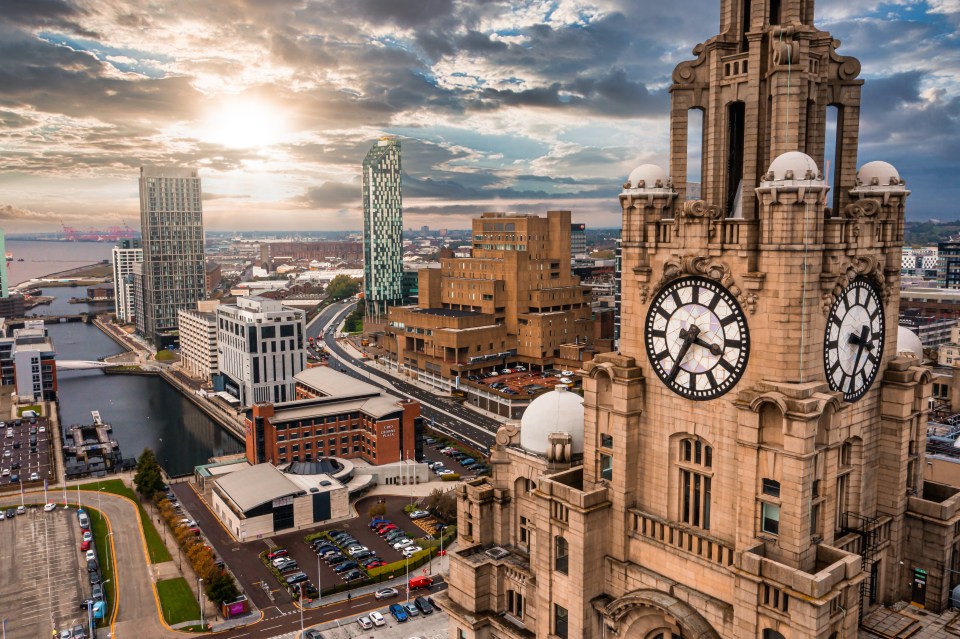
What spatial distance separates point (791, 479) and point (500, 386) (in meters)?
107

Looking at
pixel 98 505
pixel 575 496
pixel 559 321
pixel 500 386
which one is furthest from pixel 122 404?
pixel 575 496

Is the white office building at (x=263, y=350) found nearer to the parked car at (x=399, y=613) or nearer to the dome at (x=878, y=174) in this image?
the parked car at (x=399, y=613)

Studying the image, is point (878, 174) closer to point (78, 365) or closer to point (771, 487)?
point (771, 487)

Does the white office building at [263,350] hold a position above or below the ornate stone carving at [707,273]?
below

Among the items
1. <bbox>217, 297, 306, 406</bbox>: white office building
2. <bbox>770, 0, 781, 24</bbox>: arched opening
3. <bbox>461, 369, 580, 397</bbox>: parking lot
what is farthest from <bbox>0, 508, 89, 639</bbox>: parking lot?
<bbox>461, 369, 580, 397</bbox>: parking lot

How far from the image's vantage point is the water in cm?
11188

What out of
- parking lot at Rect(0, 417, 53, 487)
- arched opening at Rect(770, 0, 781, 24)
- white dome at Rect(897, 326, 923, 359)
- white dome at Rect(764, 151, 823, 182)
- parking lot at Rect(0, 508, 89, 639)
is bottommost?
parking lot at Rect(0, 508, 89, 639)

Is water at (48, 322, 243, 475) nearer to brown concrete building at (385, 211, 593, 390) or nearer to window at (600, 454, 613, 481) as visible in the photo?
brown concrete building at (385, 211, 593, 390)

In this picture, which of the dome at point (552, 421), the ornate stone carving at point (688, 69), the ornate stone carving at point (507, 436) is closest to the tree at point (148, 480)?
the ornate stone carving at point (507, 436)

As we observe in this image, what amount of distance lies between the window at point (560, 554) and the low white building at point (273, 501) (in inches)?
2187

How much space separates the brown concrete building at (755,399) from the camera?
66.7ft

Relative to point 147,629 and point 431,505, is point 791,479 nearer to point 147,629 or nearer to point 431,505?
point 147,629

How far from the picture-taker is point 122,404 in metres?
Result: 141

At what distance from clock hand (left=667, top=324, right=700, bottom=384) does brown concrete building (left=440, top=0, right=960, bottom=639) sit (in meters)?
0.06
